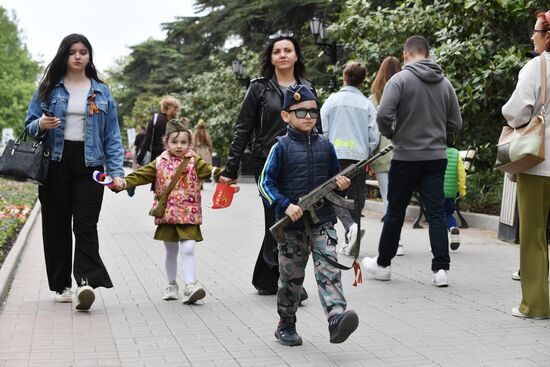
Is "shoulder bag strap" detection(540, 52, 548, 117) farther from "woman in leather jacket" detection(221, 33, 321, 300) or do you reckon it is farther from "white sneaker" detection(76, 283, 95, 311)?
"white sneaker" detection(76, 283, 95, 311)

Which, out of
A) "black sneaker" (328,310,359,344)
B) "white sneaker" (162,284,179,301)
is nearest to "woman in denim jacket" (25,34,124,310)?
"white sneaker" (162,284,179,301)

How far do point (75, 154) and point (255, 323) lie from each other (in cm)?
178

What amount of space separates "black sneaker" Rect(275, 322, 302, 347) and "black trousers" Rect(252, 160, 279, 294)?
1.39m

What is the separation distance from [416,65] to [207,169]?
6.35ft

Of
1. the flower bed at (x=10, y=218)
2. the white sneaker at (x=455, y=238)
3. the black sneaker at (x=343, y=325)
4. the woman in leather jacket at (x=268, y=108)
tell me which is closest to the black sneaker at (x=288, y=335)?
the black sneaker at (x=343, y=325)

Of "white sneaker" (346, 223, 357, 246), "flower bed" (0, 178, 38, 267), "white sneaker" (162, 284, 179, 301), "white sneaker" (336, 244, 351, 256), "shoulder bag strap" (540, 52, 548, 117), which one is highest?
"shoulder bag strap" (540, 52, 548, 117)

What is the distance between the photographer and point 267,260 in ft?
22.5

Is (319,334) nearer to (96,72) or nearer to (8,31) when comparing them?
(96,72)

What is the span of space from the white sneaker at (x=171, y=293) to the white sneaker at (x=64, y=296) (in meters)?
0.71

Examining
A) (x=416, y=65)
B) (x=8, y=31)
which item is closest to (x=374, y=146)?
(x=416, y=65)

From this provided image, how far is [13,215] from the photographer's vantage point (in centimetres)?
1316

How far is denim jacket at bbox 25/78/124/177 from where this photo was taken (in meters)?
6.41

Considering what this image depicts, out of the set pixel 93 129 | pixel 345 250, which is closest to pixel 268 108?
pixel 93 129

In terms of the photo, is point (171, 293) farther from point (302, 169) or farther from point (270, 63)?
point (302, 169)
